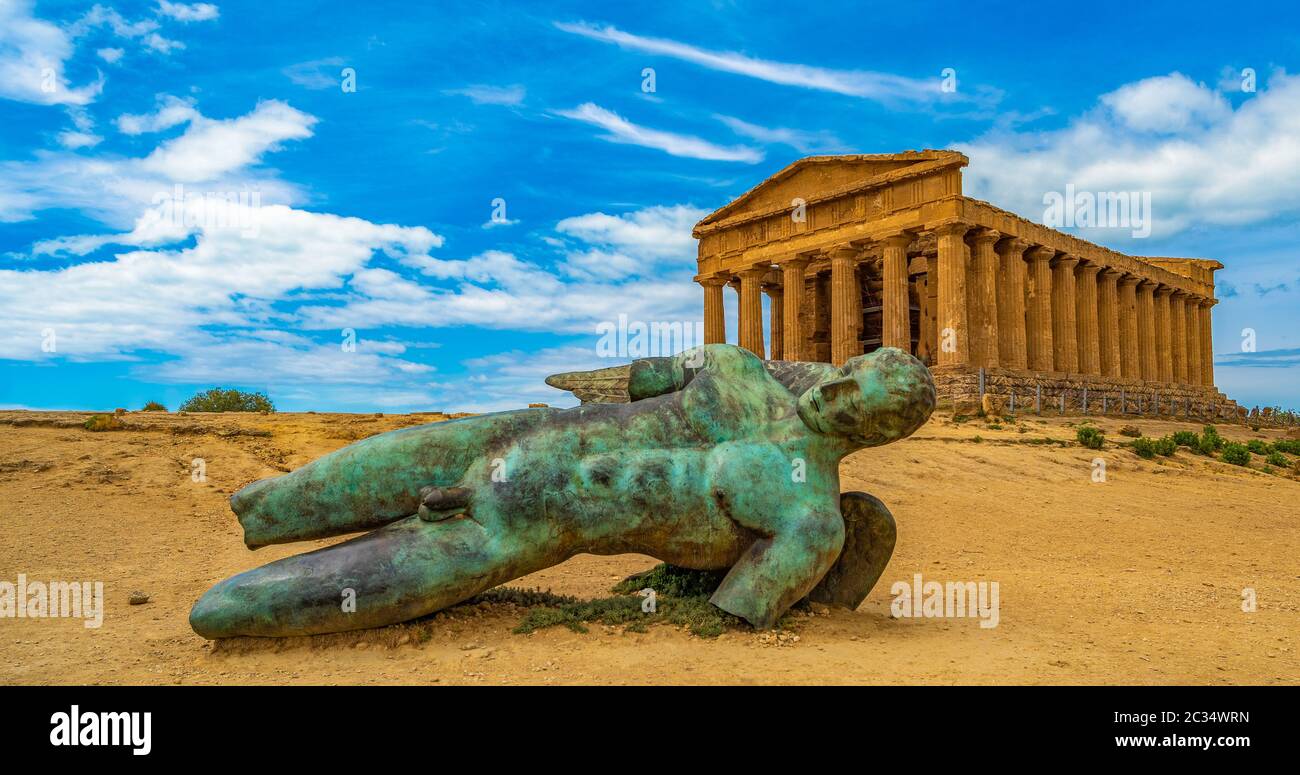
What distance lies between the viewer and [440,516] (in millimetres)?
3996

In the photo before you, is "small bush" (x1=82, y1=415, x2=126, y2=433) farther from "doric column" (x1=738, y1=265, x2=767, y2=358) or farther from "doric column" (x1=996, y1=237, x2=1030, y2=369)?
"doric column" (x1=996, y1=237, x2=1030, y2=369)

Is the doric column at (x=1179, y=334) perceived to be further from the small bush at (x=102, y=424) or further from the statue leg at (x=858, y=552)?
the small bush at (x=102, y=424)

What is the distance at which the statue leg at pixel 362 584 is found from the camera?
12.3ft

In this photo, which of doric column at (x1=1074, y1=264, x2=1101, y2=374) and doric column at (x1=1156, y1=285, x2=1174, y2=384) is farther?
doric column at (x1=1156, y1=285, x2=1174, y2=384)

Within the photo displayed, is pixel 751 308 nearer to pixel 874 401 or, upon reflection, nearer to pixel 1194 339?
pixel 1194 339

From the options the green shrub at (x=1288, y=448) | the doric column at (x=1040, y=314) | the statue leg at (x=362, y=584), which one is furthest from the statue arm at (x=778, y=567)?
the doric column at (x=1040, y=314)

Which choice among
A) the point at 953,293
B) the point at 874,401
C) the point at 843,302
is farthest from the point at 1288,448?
the point at 874,401

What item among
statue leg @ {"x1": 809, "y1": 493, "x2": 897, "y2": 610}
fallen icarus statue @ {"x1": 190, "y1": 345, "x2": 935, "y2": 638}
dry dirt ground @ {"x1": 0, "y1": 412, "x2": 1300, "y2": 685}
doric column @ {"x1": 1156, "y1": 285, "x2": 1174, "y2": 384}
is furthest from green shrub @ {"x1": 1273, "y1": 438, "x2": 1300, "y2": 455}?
doric column @ {"x1": 1156, "y1": 285, "x2": 1174, "y2": 384}

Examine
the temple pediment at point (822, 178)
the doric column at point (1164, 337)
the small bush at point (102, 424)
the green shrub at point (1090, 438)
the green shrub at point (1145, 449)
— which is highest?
the temple pediment at point (822, 178)

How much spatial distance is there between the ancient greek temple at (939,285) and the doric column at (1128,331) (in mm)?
60

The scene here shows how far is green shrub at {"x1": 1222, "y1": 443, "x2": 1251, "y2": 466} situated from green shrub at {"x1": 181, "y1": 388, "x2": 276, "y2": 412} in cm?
2104

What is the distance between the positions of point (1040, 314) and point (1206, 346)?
18.8 m

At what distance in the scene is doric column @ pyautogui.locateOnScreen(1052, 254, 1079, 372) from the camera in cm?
3052

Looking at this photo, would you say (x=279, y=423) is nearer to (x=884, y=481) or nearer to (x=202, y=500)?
(x=202, y=500)
